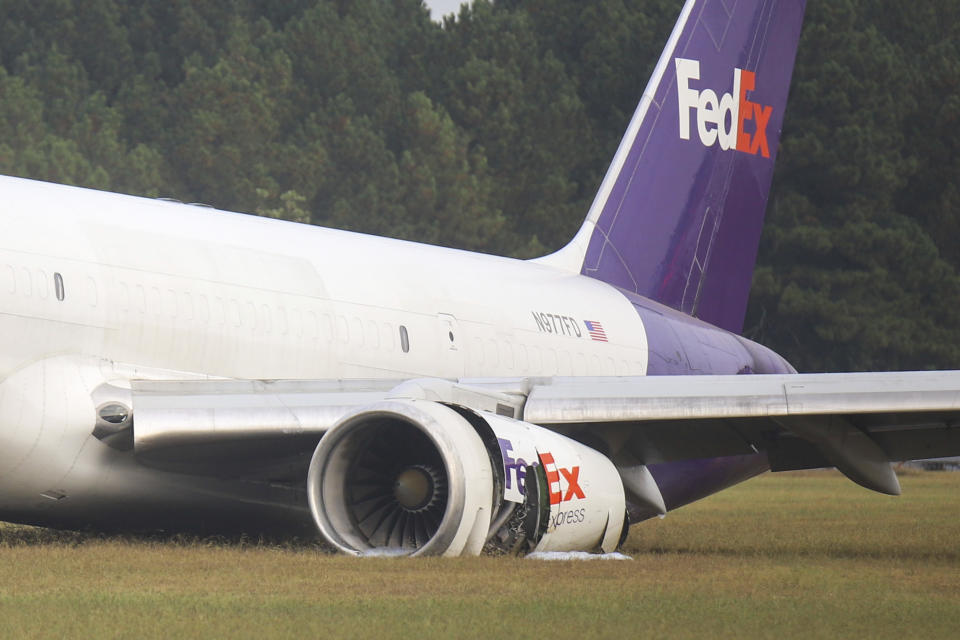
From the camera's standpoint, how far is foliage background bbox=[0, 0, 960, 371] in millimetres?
49281

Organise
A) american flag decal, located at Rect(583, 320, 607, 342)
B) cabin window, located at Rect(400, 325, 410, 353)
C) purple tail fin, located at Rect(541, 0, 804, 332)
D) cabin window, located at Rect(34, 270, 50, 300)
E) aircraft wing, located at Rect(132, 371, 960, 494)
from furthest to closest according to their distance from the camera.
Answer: purple tail fin, located at Rect(541, 0, 804, 332) < american flag decal, located at Rect(583, 320, 607, 342) < cabin window, located at Rect(400, 325, 410, 353) < cabin window, located at Rect(34, 270, 50, 300) < aircraft wing, located at Rect(132, 371, 960, 494)

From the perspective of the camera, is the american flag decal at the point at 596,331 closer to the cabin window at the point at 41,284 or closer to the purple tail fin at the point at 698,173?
the purple tail fin at the point at 698,173

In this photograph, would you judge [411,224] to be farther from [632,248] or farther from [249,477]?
Result: [249,477]

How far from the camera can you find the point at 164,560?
9844 millimetres

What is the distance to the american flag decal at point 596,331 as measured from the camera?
15789 millimetres

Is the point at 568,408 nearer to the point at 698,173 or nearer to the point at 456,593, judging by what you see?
the point at 456,593

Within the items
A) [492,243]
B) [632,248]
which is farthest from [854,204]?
[632,248]

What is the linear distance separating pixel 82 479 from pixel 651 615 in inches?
187

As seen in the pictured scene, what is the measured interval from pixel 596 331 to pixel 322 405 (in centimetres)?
527

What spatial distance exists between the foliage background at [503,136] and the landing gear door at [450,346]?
32026 mm

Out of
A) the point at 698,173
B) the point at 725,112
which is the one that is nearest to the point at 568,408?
the point at 698,173

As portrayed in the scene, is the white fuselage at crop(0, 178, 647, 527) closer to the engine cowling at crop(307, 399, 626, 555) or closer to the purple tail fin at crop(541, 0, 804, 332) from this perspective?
the engine cowling at crop(307, 399, 626, 555)

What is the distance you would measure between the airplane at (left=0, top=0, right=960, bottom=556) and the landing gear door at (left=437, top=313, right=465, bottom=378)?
2 cm

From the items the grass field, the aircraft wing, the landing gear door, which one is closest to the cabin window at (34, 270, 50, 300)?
the aircraft wing
